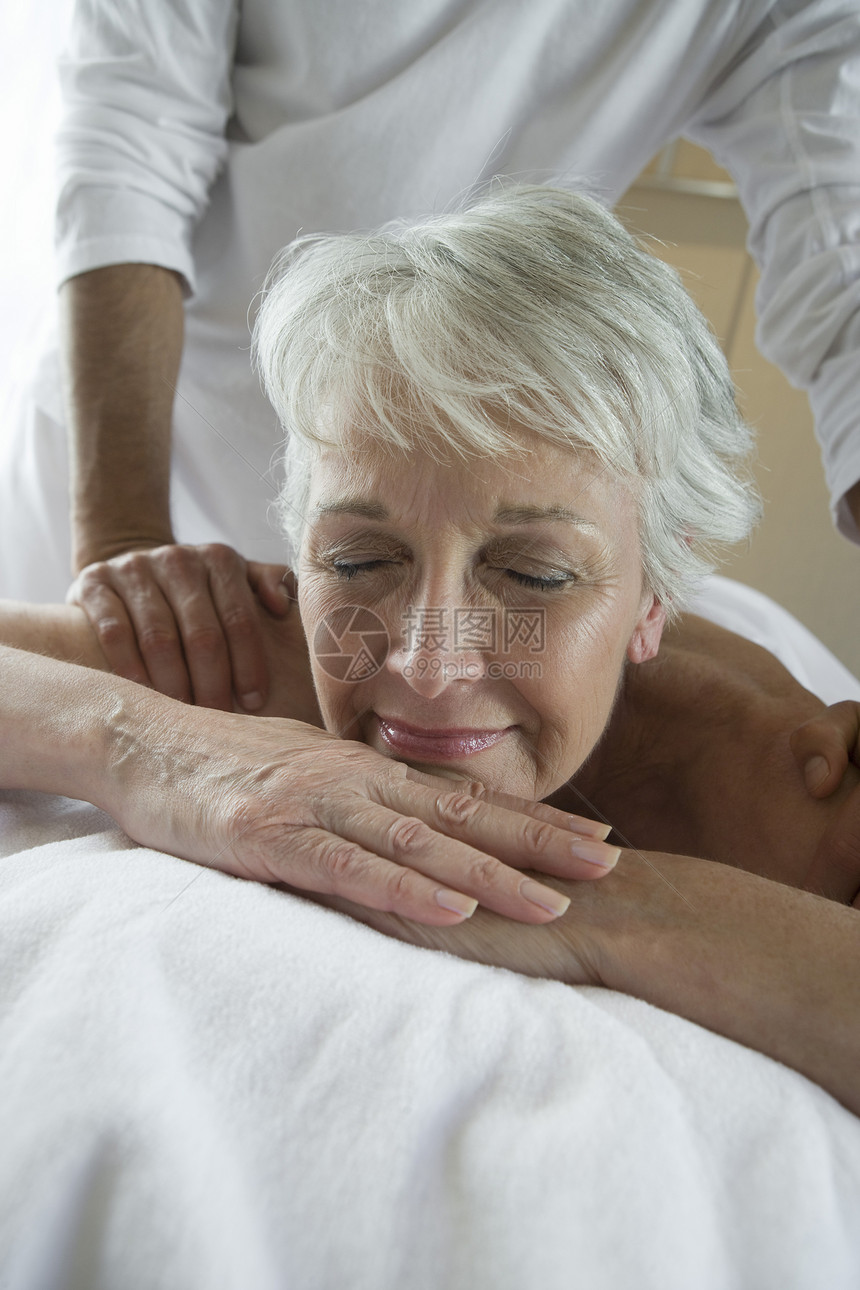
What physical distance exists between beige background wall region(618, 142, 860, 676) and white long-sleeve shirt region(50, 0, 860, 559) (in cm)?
110

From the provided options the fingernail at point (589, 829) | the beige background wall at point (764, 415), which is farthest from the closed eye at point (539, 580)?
the beige background wall at point (764, 415)

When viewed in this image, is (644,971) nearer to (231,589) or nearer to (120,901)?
(120,901)

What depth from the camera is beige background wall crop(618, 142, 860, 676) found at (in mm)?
2602

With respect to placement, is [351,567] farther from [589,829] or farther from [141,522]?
[141,522]

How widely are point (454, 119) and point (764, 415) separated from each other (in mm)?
1547

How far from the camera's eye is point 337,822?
2.53 ft

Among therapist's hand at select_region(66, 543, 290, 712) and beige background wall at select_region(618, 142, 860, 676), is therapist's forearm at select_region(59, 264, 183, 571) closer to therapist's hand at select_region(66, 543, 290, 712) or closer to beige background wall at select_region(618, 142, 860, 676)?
therapist's hand at select_region(66, 543, 290, 712)

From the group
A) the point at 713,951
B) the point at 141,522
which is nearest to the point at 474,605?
the point at 713,951

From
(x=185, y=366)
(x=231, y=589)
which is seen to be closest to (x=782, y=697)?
(x=231, y=589)

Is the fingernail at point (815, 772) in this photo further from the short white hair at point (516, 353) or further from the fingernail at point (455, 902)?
the fingernail at point (455, 902)

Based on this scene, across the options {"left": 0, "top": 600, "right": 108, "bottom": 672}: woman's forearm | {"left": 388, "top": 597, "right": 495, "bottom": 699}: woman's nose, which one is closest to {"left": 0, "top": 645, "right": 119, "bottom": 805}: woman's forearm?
{"left": 0, "top": 600, "right": 108, "bottom": 672}: woman's forearm

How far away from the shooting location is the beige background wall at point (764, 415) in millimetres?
2602

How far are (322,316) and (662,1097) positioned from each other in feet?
2.66

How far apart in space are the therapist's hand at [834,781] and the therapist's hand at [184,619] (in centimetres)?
68
